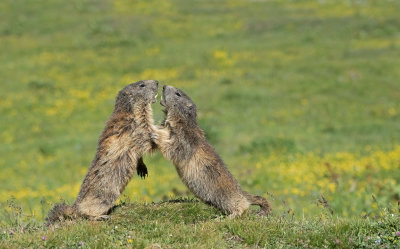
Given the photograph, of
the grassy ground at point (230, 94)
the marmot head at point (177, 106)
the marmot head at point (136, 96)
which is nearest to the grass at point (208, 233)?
the grassy ground at point (230, 94)

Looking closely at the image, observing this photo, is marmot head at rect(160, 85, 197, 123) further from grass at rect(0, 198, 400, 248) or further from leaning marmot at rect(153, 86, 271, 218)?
grass at rect(0, 198, 400, 248)

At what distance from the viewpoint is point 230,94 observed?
78.5ft

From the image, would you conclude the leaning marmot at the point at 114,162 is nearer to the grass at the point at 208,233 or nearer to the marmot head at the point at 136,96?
the marmot head at the point at 136,96

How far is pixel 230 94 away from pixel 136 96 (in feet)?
54.6

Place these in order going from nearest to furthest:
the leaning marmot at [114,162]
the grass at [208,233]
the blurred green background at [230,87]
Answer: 1. the grass at [208,233]
2. the leaning marmot at [114,162]
3. the blurred green background at [230,87]

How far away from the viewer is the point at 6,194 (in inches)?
554

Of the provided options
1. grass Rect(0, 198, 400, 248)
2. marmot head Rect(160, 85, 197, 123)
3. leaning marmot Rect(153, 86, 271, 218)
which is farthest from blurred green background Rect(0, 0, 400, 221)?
marmot head Rect(160, 85, 197, 123)

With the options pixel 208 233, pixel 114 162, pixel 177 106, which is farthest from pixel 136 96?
pixel 208 233

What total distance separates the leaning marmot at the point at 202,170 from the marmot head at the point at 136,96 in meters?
0.54

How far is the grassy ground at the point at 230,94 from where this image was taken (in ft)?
38.0

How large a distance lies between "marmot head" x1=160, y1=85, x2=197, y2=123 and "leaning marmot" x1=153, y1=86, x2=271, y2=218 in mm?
153

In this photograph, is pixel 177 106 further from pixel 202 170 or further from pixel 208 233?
pixel 208 233

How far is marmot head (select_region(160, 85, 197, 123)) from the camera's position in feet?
24.1

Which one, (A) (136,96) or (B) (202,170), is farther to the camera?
(A) (136,96)
